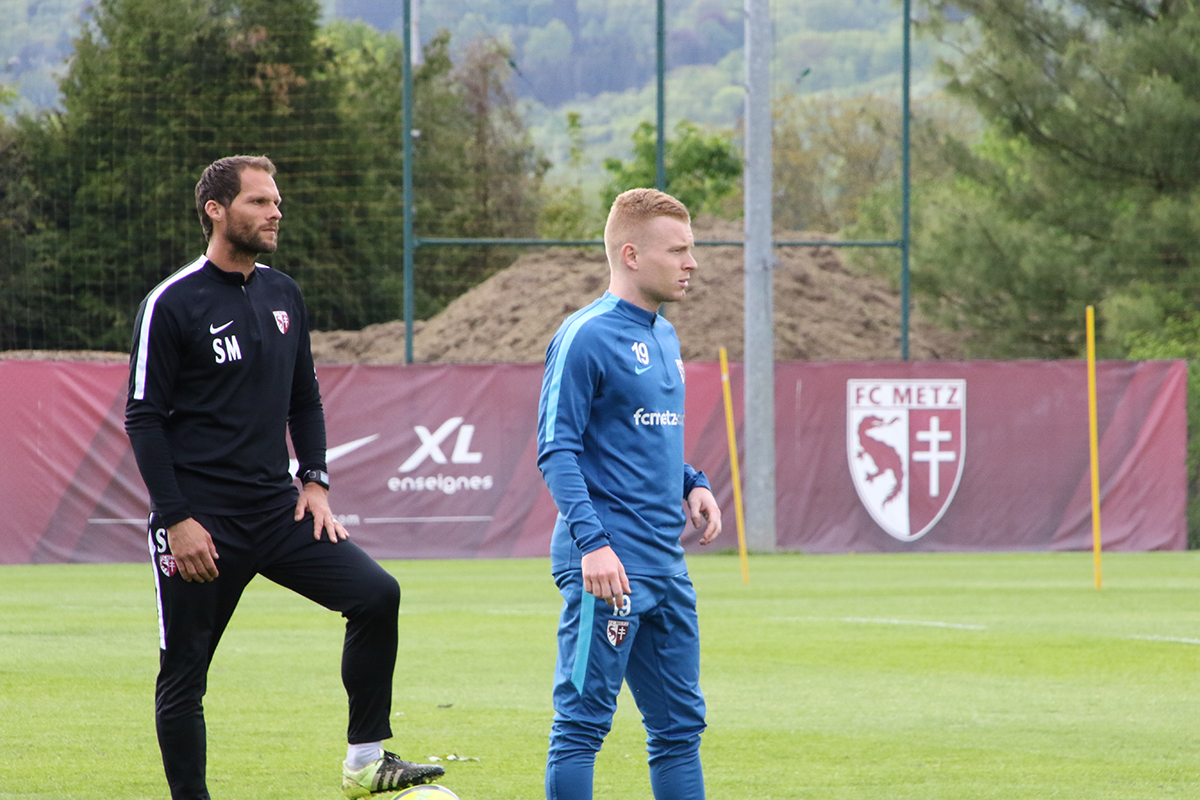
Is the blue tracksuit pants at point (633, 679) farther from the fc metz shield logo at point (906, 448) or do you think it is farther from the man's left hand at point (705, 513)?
the fc metz shield logo at point (906, 448)

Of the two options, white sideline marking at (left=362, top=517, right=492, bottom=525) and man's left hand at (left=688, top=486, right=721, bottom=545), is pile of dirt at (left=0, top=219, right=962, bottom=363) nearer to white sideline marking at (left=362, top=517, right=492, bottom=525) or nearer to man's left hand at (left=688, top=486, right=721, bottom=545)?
white sideline marking at (left=362, top=517, right=492, bottom=525)

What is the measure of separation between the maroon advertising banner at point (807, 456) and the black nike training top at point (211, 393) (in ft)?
40.5

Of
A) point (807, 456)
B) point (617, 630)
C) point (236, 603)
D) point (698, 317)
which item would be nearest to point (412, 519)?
point (807, 456)

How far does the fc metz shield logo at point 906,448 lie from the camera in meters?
→ 18.2

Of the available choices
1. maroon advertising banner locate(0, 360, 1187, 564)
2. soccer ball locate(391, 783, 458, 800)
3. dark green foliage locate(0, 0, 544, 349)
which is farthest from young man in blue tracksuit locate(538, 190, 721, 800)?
dark green foliage locate(0, 0, 544, 349)

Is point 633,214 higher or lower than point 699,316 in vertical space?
lower

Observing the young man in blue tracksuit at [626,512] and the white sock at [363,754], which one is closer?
the young man in blue tracksuit at [626,512]

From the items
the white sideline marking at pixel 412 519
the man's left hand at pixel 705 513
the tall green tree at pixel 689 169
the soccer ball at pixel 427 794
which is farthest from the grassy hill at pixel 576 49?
the soccer ball at pixel 427 794

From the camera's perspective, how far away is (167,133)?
1078 inches

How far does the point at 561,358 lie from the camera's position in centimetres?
452

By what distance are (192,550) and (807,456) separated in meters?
14.1

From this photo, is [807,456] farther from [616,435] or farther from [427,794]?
[616,435]

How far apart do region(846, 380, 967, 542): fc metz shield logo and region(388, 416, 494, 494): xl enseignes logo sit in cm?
443

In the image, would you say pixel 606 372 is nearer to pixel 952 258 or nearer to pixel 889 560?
pixel 889 560
